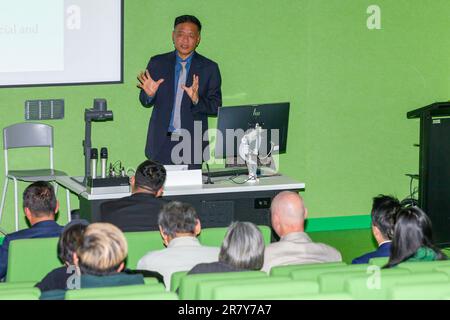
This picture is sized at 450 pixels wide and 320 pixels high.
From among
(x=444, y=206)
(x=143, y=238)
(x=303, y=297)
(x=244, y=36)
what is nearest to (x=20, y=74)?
(x=244, y=36)

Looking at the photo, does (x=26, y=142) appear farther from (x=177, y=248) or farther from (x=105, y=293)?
(x=105, y=293)

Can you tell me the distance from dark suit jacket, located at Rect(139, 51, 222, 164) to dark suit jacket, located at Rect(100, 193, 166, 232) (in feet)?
6.31

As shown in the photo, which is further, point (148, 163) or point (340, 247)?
point (340, 247)

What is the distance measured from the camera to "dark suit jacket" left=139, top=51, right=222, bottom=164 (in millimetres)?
7449

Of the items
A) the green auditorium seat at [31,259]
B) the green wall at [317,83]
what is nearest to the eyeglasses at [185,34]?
the green wall at [317,83]

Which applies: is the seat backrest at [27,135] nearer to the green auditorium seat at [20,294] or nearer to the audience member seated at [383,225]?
the audience member seated at [383,225]

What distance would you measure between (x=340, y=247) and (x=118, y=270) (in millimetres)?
4079

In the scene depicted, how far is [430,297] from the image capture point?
3.49 m

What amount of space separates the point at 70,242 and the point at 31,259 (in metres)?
0.54

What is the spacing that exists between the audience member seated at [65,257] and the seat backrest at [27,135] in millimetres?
3281

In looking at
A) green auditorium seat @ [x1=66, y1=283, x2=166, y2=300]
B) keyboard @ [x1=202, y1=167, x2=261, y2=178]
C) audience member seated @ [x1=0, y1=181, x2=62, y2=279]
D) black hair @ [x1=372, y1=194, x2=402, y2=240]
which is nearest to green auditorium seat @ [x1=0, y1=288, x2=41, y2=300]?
green auditorium seat @ [x1=66, y1=283, x2=166, y2=300]

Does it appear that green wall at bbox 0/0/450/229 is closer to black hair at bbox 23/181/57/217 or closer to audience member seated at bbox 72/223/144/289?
black hair at bbox 23/181/57/217

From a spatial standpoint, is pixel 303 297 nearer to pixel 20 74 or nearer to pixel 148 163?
pixel 148 163

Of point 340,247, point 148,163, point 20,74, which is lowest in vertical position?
point 340,247
